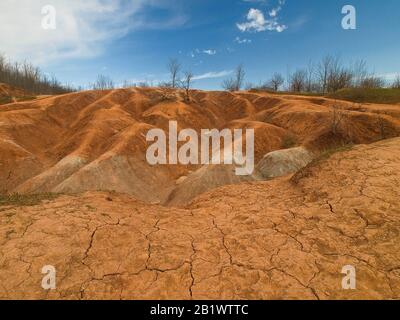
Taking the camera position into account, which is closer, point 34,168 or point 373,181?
point 373,181

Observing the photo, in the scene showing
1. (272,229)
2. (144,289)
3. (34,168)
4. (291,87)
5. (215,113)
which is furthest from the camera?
(291,87)

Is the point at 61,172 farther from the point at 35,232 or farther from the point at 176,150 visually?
the point at 35,232

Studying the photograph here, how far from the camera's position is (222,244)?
5.48 meters

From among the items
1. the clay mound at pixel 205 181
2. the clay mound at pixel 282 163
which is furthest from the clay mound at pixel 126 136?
the clay mound at pixel 282 163

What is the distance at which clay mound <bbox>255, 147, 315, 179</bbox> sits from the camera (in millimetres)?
15672

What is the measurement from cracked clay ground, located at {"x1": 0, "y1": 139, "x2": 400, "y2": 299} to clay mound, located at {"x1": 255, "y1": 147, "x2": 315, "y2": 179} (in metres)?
7.95

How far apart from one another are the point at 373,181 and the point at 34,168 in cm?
2258

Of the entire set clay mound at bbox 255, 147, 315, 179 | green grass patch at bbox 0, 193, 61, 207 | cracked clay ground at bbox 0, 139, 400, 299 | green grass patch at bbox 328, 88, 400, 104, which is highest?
green grass patch at bbox 328, 88, 400, 104

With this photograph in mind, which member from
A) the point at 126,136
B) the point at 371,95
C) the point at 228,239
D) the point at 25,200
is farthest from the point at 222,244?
the point at 371,95

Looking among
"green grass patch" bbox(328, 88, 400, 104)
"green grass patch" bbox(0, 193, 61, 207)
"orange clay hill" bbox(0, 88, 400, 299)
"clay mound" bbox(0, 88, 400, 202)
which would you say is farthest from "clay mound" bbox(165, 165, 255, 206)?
"green grass patch" bbox(328, 88, 400, 104)

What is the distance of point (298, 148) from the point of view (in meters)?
17.6

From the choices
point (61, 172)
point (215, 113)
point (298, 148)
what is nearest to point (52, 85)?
point (215, 113)

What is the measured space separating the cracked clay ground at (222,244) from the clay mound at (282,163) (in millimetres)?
7955

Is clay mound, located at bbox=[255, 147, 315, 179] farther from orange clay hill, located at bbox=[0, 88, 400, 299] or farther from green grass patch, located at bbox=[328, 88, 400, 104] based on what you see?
green grass patch, located at bbox=[328, 88, 400, 104]
